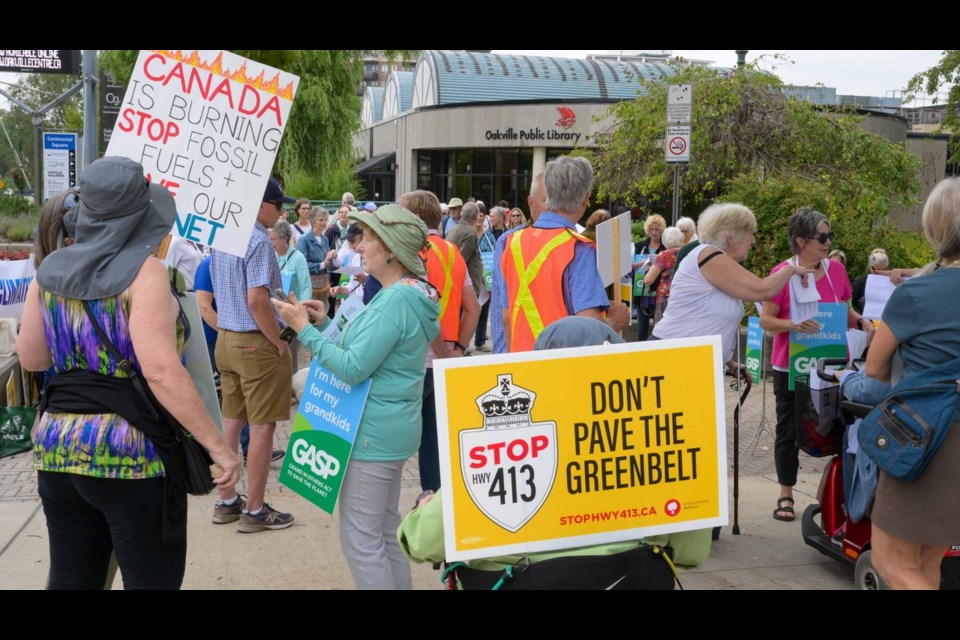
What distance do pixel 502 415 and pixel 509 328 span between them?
6.48 ft

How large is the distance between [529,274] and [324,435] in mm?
1299

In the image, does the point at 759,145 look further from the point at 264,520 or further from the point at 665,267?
the point at 264,520

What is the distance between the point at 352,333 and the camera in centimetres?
335

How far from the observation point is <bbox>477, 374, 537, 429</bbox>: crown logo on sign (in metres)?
2.44

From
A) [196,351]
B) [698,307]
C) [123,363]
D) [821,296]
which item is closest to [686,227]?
[821,296]

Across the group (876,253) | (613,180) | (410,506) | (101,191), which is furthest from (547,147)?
(101,191)

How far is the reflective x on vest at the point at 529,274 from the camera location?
4082 millimetres

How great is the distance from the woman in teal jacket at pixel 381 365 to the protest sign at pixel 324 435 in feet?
0.17

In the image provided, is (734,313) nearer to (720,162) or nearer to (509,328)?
(509,328)

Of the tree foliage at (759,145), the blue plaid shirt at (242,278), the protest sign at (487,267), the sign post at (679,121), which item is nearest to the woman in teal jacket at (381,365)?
the blue plaid shirt at (242,278)

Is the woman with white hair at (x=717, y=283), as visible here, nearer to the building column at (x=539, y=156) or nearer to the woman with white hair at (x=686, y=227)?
the woman with white hair at (x=686, y=227)

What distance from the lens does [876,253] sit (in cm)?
920

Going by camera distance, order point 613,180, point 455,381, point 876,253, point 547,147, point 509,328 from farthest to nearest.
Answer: point 547,147 → point 613,180 → point 876,253 → point 509,328 → point 455,381

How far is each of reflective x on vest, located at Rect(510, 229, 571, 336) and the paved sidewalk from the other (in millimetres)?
1452
